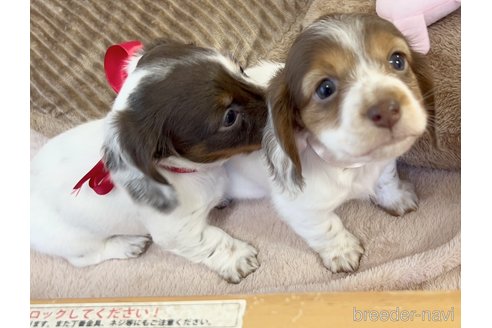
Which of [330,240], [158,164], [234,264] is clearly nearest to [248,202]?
[234,264]

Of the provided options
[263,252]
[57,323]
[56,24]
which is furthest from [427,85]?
[56,24]

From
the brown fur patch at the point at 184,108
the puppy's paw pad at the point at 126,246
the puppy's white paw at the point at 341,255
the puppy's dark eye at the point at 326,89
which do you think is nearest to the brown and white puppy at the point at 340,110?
the puppy's dark eye at the point at 326,89

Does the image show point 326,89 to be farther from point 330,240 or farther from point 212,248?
point 212,248

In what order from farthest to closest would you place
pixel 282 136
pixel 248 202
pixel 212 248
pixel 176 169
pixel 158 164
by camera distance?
pixel 248 202
pixel 212 248
pixel 176 169
pixel 158 164
pixel 282 136

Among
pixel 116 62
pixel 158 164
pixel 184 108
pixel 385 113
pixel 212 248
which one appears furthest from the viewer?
pixel 212 248

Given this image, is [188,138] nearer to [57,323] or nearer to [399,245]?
[57,323]

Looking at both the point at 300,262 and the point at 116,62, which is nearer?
the point at 116,62

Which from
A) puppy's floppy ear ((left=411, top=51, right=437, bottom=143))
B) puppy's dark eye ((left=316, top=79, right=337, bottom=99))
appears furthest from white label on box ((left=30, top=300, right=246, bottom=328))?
puppy's floppy ear ((left=411, top=51, right=437, bottom=143))
